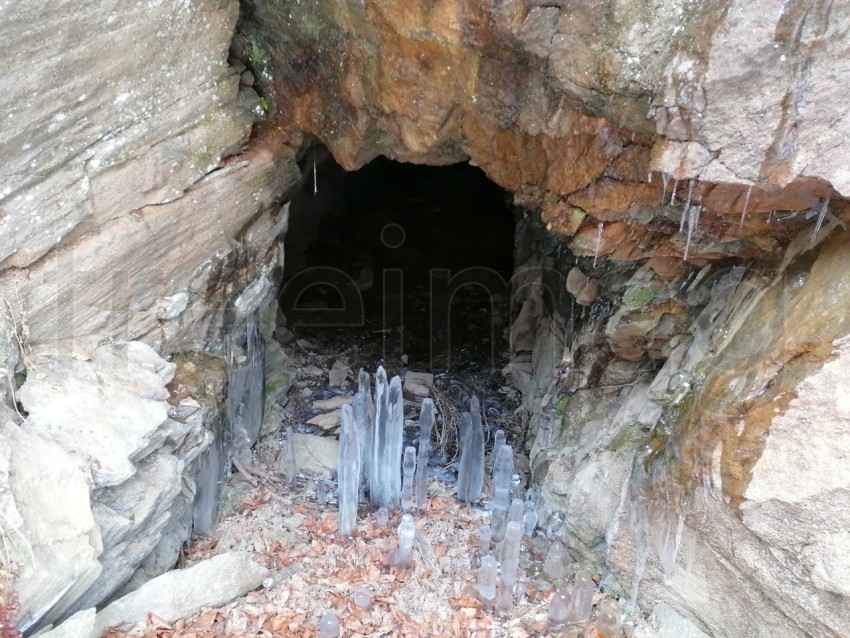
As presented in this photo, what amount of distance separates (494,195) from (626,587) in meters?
6.85

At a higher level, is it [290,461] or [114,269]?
[114,269]

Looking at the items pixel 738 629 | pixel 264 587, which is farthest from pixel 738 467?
pixel 264 587

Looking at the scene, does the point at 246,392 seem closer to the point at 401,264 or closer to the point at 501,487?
the point at 501,487

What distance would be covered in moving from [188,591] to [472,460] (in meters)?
1.99

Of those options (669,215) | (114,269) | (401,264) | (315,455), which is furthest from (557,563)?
(401,264)

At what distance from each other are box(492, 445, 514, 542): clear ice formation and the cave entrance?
7.80ft

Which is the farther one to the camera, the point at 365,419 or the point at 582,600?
the point at 365,419

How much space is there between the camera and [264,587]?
13.3 ft

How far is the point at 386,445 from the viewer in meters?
4.64

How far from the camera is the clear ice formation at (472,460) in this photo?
4723 mm

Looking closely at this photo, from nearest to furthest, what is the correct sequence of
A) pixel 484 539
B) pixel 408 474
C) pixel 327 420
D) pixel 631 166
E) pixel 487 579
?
1. pixel 631 166
2. pixel 487 579
3. pixel 484 539
4. pixel 408 474
5. pixel 327 420

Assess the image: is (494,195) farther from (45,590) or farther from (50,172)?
(45,590)

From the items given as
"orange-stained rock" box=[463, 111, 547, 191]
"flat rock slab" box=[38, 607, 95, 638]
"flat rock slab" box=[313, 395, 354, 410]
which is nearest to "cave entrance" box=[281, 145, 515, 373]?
"flat rock slab" box=[313, 395, 354, 410]

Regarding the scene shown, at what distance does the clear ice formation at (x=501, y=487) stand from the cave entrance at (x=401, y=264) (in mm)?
2377
